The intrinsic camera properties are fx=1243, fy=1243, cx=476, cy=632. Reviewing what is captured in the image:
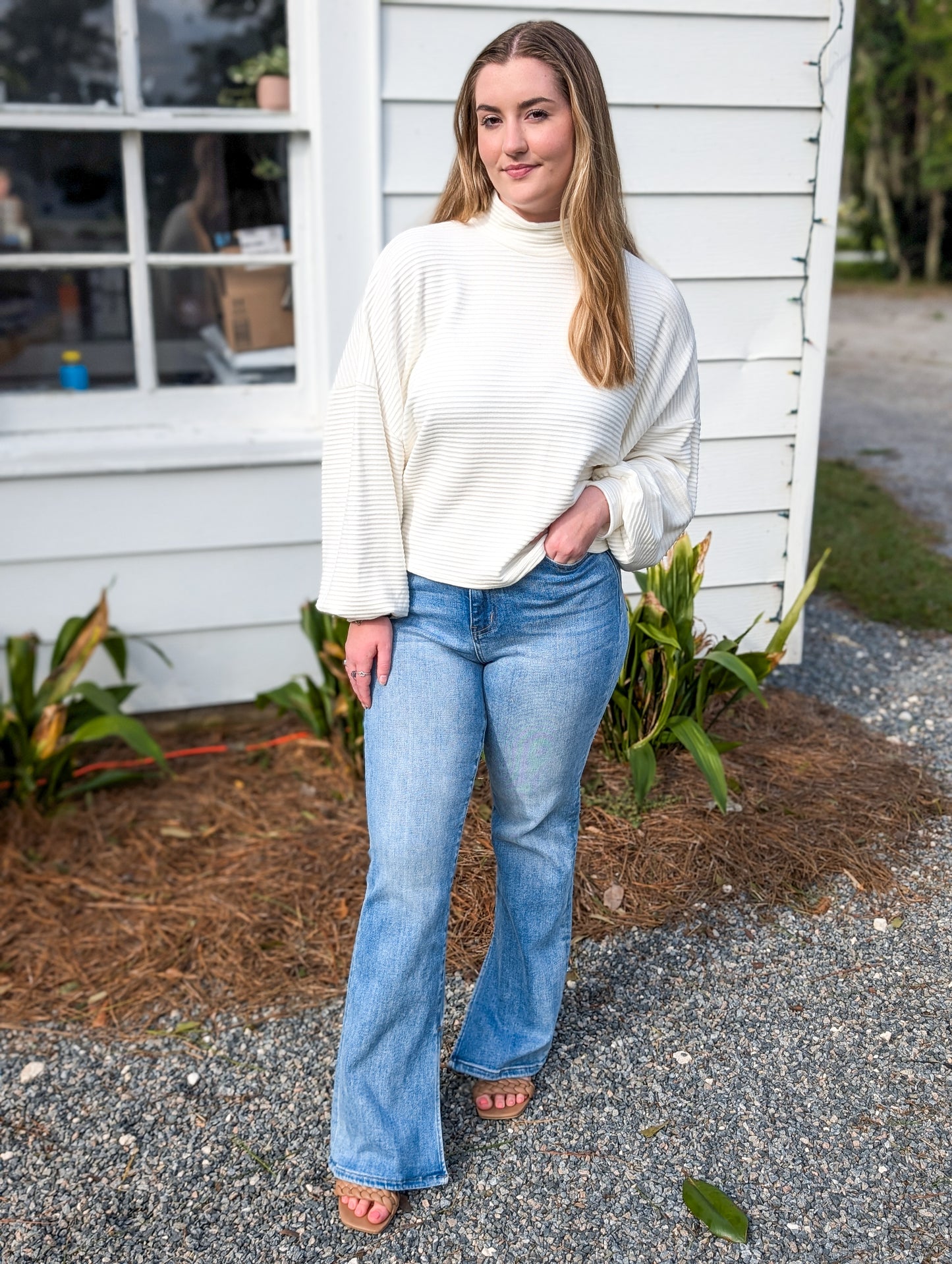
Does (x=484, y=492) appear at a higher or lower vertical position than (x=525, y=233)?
lower

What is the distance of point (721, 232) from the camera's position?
3785 mm

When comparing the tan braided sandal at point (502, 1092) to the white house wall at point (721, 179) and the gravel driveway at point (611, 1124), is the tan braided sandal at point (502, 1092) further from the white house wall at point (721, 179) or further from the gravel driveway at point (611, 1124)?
the white house wall at point (721, 179)

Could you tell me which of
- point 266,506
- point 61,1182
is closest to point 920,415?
point 266,506

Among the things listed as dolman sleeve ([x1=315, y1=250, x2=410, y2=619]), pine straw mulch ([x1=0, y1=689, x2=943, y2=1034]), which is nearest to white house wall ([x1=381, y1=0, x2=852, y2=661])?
pine straw mulch ([x1=0, y1=689, x2=943, y2=1034])

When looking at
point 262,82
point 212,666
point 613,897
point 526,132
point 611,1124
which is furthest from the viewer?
point 212,666

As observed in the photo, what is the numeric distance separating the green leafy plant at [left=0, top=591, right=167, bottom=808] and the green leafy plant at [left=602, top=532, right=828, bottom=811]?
1.28m

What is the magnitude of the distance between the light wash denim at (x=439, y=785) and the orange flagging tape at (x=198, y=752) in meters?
1.74

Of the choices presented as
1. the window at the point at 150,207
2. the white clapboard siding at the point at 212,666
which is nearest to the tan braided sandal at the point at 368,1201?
the white clapboard siding at the point at 212,666

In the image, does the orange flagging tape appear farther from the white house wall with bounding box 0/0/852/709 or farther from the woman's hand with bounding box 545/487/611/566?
the woman's hand with bounding box 545/487/611/566

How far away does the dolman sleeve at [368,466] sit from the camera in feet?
6.24

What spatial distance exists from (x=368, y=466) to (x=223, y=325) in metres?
2.04

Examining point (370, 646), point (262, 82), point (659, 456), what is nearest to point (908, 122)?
point (262, 82)

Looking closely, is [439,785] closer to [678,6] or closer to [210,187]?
[210,187]

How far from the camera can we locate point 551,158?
1.87 m
